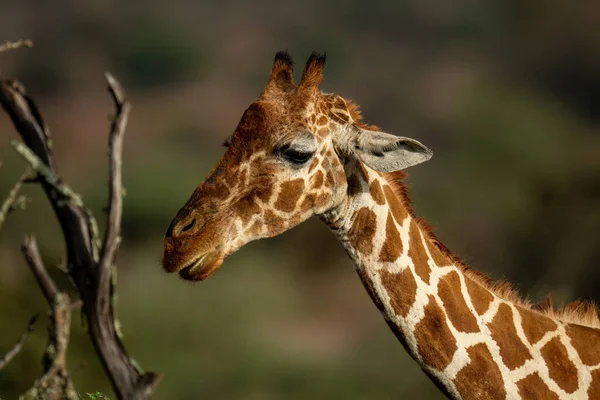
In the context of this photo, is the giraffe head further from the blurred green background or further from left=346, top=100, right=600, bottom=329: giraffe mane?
the blurred green background

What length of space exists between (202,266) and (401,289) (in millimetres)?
844

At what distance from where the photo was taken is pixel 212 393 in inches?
622

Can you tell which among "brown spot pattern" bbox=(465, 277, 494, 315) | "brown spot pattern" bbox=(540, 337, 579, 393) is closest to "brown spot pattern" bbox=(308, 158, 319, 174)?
"brown spot pattern" bbox=(465, 277, 494, 315)

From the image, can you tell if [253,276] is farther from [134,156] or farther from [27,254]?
[27,254]

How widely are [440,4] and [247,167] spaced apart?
2916cm

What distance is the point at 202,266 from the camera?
4.03m

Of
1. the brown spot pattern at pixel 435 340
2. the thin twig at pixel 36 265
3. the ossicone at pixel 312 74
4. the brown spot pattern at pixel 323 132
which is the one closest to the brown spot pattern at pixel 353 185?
the brown spot pattern at pixel 323 132

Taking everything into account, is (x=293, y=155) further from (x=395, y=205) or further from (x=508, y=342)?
(x=508, y=342)

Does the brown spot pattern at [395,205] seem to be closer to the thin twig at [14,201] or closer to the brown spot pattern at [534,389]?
the brown spot pattern at [534,389]

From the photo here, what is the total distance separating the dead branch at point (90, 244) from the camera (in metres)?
2.79

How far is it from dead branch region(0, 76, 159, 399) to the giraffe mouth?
3.90 ft

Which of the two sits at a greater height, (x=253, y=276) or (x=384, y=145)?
(x=384, y=145)

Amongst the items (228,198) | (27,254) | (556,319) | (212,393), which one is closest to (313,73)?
(228,198)

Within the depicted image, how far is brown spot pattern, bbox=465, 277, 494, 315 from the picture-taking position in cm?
428
